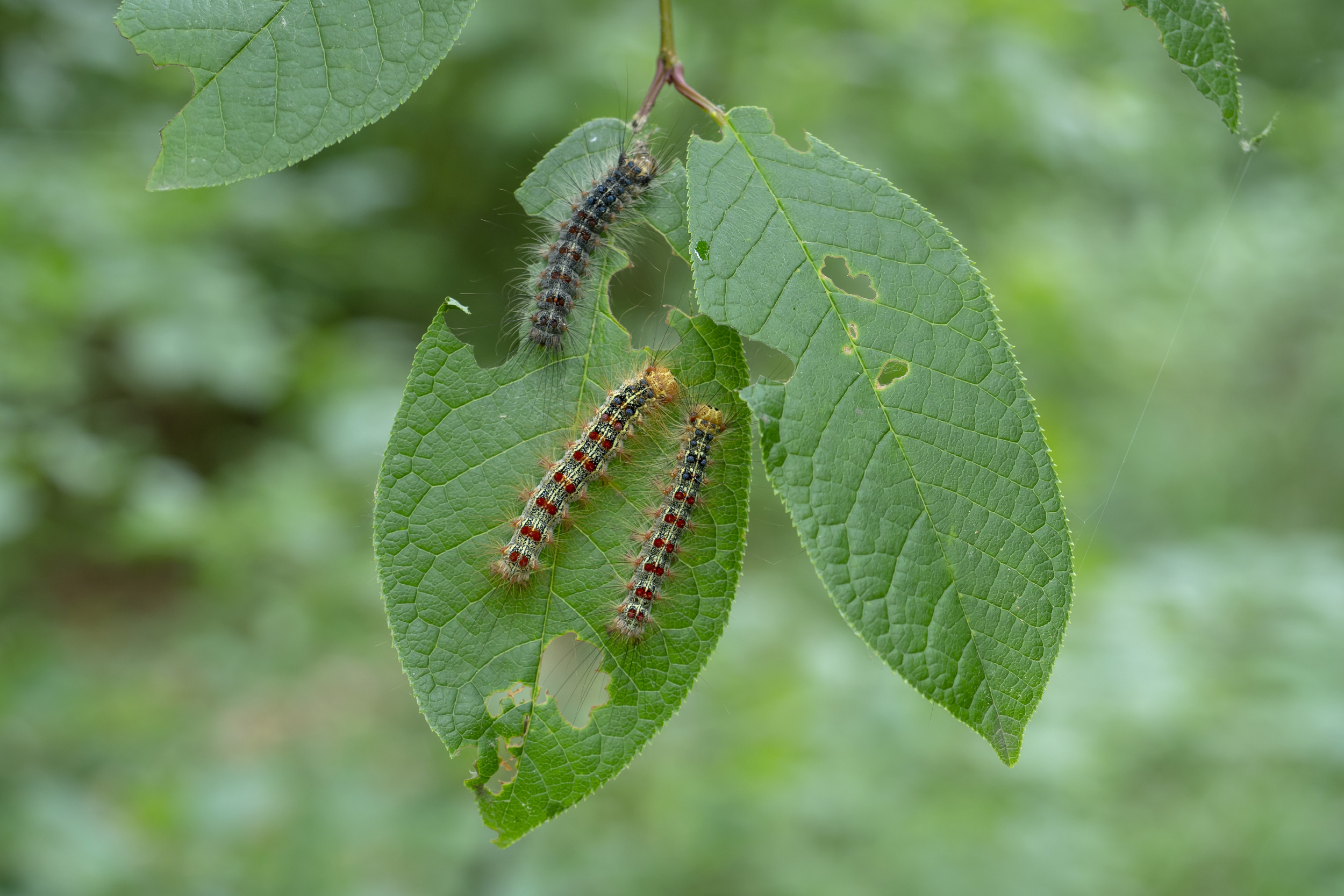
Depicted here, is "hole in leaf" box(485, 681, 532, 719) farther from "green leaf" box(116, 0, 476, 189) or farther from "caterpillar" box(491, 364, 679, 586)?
"green leaf" box(116, 0, 476, 189)

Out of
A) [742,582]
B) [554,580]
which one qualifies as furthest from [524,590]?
[742,582]

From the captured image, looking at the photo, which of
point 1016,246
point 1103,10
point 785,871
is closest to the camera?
point 785,871

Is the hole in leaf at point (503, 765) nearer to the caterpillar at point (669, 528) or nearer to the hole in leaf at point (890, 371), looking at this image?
the caterpillar at point (669, 528)

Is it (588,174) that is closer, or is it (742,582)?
(588,174)

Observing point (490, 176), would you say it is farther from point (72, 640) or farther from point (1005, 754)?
point (1005, 754)

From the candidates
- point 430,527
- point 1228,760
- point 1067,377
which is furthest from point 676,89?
point 1067,377

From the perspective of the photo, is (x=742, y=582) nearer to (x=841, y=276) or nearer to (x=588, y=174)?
(x=588, y=174)

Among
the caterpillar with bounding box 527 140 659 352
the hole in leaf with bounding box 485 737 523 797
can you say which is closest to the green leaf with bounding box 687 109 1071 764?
the caterpillar with bounding box 527 140 659 352
